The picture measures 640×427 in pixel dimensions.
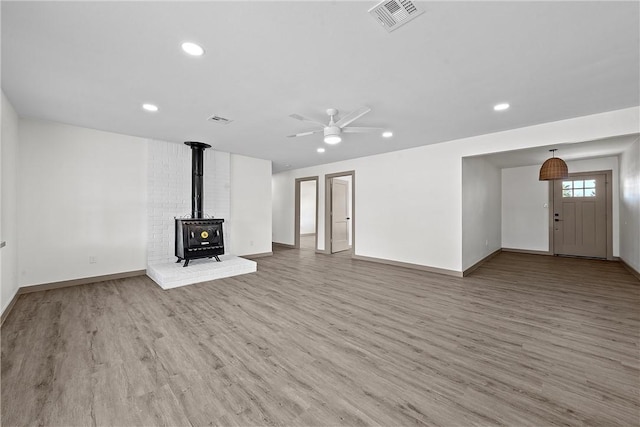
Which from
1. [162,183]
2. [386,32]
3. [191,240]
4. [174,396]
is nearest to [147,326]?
[174,396]

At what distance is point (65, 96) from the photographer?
3.07 m

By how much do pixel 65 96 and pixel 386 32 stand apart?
3.74 m

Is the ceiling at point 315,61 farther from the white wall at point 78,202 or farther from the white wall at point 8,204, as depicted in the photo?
the white wall at point 78,202

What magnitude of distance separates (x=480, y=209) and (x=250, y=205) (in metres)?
5.56

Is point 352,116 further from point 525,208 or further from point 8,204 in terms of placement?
point 525,208

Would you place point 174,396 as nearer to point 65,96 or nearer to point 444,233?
point 65,96

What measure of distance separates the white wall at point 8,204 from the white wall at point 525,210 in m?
10.5

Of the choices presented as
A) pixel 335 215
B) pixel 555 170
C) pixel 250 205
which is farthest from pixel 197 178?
pixel 555 170

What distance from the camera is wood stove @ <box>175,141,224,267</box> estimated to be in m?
4.83

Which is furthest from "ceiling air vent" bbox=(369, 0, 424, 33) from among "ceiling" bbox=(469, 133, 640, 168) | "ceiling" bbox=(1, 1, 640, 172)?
"ceiling" bbox=(469, 133, 640, 168)

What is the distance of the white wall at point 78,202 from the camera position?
12.6ft

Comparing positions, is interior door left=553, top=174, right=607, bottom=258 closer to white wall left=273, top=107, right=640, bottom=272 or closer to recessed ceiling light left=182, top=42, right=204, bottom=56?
white wall left=273, top=107, right=640, bottom=272

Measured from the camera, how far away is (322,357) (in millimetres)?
2176

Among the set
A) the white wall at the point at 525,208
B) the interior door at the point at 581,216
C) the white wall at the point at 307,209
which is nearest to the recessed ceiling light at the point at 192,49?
the white wall at the point at 525,208
